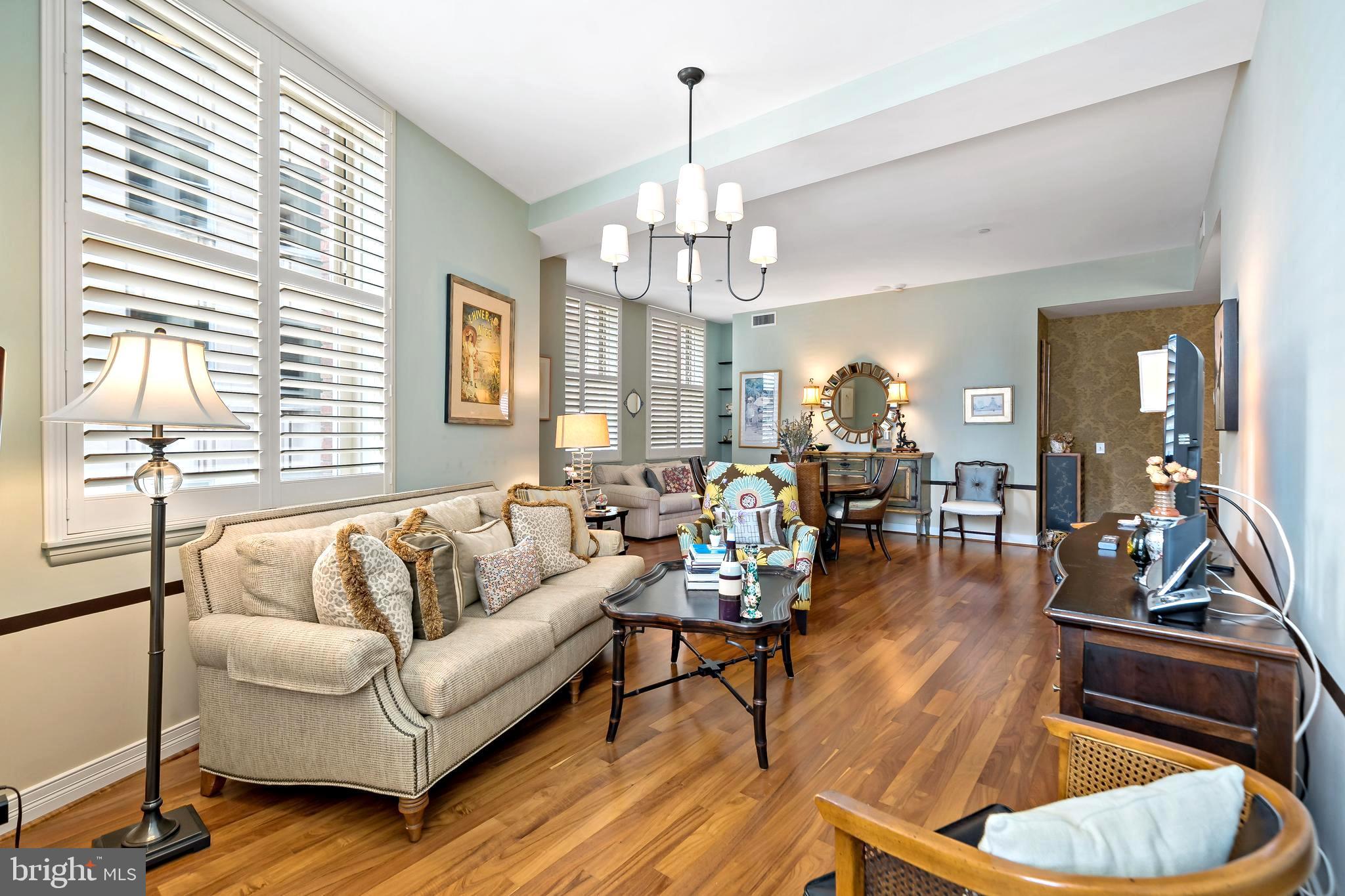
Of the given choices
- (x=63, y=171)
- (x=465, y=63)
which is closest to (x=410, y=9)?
(x=465, y=63)

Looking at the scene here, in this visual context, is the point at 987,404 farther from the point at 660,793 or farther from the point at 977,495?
the point at 660,793

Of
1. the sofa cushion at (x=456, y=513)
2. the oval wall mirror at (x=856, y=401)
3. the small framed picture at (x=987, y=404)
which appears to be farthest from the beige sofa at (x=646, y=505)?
the sofa cushion at (x=456, y=513)

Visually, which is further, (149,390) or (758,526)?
(758,526)

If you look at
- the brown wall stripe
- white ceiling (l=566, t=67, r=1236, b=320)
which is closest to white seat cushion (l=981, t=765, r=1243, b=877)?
the brown wall stripe

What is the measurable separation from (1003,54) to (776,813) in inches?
120

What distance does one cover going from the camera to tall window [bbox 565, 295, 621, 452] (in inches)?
293

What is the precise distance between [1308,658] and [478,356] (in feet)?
12.8

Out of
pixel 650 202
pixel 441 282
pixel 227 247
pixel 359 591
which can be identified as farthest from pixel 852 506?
pixel 227 247

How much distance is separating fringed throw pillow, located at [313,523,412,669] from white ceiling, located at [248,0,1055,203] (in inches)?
85.4

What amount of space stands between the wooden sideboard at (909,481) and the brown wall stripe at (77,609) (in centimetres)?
562

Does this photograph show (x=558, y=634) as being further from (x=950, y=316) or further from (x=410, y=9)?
(x=950, y=316)

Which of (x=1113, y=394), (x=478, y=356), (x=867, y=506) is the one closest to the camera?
(x=478, y=356)

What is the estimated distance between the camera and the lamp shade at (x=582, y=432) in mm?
4602

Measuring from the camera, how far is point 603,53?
9.33 ft
